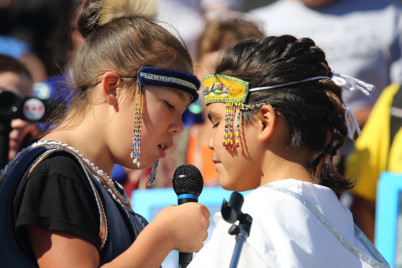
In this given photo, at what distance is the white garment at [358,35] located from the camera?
15.6 ft

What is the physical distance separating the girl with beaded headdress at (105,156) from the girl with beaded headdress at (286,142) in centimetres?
18

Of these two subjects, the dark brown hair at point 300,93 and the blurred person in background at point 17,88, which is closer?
the dark brown hair at point 300,93

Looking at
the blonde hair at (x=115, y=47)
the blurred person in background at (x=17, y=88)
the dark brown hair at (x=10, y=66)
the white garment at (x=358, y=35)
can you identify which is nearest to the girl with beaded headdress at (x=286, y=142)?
the blonde hair at (x=115, y=47)

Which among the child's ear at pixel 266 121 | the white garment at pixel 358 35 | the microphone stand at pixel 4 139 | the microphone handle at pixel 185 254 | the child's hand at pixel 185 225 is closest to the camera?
the child's hand at pixel 185 225

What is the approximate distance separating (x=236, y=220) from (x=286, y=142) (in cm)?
67

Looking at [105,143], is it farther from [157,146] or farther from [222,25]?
[222,25]

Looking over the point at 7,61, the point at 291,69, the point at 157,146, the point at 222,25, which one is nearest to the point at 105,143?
the point at 157,146

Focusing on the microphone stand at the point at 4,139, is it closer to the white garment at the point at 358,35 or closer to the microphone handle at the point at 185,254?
the microphone handle at the point at 185,254

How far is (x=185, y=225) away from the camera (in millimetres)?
2424

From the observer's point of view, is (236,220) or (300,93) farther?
(300,93)

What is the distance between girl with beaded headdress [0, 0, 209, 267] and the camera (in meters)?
2.21

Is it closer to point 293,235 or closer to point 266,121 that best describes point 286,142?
point 266,121

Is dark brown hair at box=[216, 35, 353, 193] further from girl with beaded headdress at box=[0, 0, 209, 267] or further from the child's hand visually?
the child's hand

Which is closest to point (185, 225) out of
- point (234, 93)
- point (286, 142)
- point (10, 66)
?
point (286, 142)
